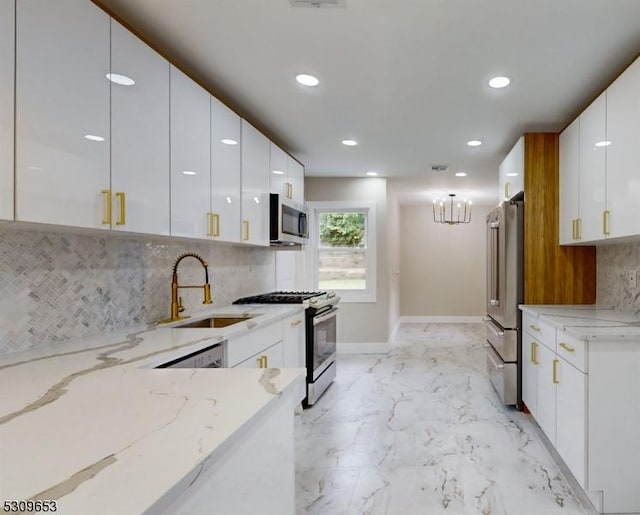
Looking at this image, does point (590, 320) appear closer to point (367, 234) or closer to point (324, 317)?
point (324, 317)

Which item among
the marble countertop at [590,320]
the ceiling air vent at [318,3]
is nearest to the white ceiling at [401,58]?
the ceiling air vent at [318,3]

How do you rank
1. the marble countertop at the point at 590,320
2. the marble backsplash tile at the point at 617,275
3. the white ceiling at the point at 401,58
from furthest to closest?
1. the marble backsplash tile at the point at 617,275
2. the marble countertop at the point at 590,320
3. the white ceiling at the point at 401,58

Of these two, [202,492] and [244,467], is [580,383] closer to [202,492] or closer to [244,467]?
[244,467]

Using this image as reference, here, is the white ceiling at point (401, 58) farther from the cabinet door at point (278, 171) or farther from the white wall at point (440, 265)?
the white wall at point (440, 265)

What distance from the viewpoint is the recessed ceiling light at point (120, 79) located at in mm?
1639

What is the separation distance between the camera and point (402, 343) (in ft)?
20.3

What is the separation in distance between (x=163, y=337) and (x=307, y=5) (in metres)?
1.63

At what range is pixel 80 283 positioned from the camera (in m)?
1.88

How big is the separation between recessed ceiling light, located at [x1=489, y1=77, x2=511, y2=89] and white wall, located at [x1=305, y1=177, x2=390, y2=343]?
2903 millimetres

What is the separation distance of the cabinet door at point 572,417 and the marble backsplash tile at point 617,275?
37.4 inches

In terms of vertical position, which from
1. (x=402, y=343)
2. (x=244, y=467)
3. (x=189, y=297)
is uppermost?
(x=189, y=297)

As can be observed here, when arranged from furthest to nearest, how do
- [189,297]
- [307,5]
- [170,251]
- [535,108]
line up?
[535,108], [189,297], [170,251], [307,5]

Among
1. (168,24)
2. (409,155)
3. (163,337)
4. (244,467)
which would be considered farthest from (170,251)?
(409,155)

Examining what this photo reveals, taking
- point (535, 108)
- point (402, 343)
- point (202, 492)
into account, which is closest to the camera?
point (202, 492)
